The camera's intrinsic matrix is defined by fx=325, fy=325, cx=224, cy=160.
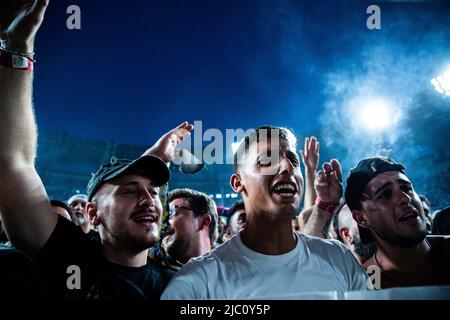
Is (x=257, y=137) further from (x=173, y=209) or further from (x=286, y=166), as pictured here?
(x=173, y=209)

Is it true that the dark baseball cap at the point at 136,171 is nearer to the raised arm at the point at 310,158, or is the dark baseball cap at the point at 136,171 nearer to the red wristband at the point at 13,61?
the red wristband at the point at 13,61

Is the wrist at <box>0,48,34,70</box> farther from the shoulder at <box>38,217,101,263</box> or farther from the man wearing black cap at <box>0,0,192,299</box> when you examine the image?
the shoulder at <box>38,217,101,263</box>

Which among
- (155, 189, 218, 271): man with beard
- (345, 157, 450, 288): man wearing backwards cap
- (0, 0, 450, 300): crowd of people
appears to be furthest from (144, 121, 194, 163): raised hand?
(345, 157, 450, 288): man wearing backwards cap

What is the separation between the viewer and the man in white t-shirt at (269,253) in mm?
1268

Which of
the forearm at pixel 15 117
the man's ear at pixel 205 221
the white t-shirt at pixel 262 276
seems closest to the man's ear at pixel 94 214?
the forearm at pixel 15 117

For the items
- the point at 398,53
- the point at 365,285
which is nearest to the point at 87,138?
the point at 398,53

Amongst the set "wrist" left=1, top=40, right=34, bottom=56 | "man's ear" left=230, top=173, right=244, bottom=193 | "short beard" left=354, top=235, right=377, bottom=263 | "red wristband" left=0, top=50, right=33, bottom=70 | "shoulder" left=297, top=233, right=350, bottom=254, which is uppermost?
"wrist" left=1, top=40, right=34, bottom=56

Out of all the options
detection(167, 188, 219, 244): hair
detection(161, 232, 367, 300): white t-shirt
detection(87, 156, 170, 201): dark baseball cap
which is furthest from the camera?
detection(167, 188, 219, 244): hair

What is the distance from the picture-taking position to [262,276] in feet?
4.21

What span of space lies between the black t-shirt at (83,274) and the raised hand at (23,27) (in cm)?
75

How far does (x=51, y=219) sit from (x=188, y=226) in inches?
35.3

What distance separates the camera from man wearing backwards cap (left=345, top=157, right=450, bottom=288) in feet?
5.20

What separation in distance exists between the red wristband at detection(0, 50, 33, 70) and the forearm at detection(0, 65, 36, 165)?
0.05ft
